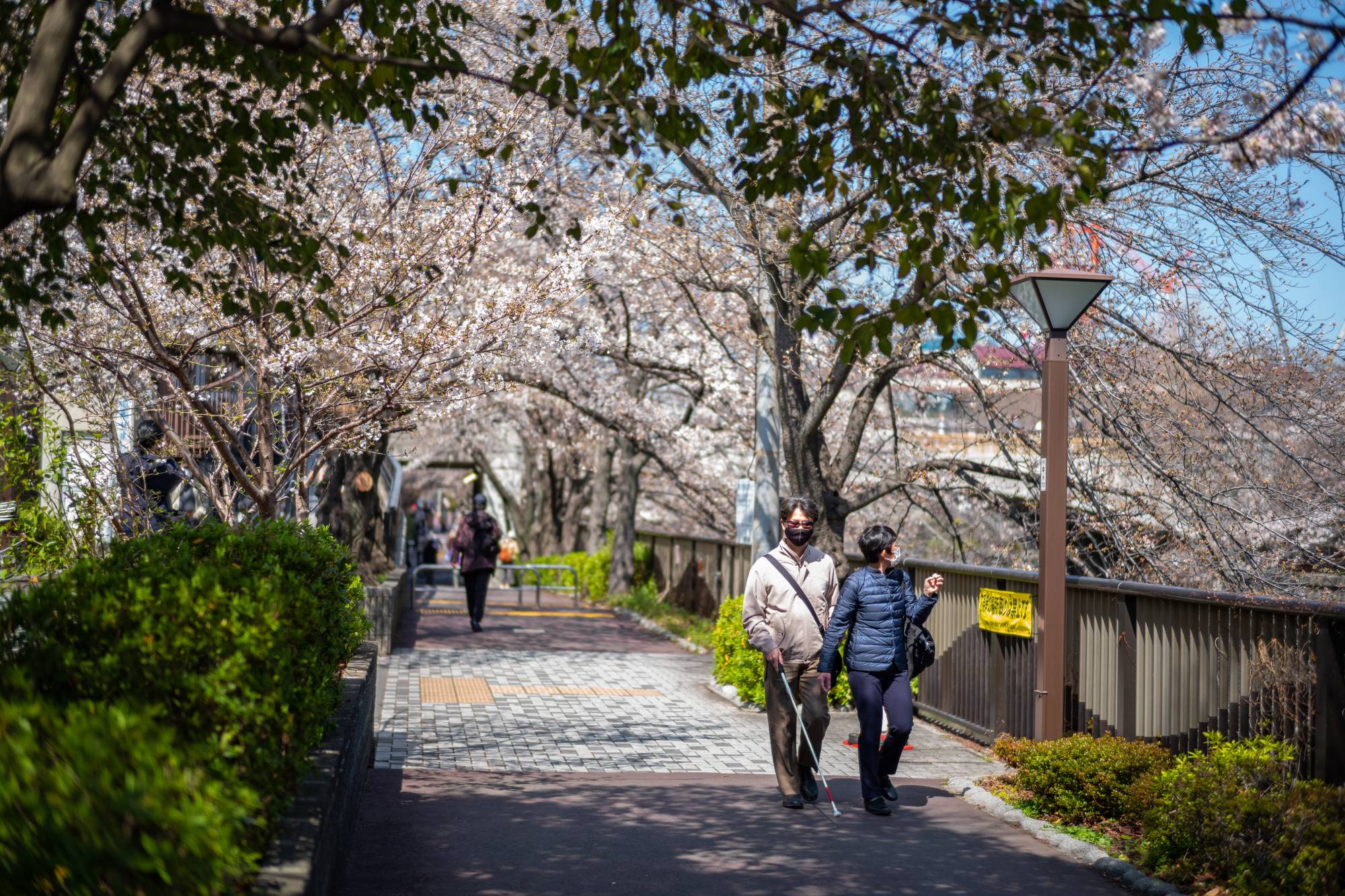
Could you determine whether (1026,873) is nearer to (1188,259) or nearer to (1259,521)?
(1259,521)

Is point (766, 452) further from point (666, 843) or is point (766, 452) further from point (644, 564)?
point (644, 564)

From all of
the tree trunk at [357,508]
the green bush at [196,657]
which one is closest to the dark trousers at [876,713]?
the green bush at [196,657]

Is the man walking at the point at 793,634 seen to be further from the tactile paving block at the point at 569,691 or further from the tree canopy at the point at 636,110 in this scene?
the tactile paving block at the point at 569,691

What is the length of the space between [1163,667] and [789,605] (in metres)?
2.45

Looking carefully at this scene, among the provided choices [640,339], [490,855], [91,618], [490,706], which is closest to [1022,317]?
[490,706]

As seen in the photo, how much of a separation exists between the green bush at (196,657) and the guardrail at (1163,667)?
506 centimetres

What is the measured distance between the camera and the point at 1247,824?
6.09 m

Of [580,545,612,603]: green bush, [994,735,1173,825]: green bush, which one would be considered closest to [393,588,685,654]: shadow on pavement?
[580,545,612,603]: green bush

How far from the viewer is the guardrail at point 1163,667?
6824 millimetres

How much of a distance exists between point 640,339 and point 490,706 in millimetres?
14099

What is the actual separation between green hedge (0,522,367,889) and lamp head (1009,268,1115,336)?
218 inches

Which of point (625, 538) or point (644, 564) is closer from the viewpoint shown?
point (625, 538)

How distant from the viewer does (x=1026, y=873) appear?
6.83 meters

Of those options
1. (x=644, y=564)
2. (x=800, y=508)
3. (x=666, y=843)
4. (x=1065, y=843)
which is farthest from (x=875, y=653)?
(x=644, y=564)
